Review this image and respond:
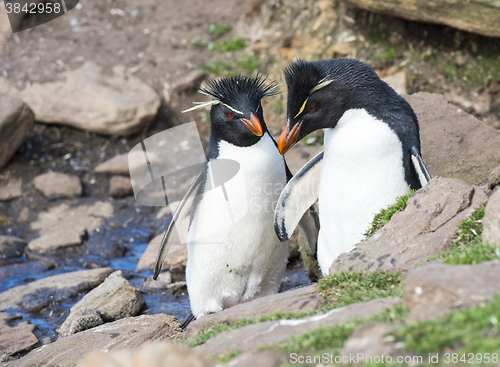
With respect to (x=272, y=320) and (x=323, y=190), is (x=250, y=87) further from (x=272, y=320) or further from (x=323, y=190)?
(x=272, y=320)

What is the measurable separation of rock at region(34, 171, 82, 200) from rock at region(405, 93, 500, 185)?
534 centimetres

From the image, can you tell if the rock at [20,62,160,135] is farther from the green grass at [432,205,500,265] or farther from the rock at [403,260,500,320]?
the rock at [403,260,500,320]

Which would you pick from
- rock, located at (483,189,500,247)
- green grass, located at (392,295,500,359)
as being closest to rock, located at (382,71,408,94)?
rock, located at (483,189,500,247)

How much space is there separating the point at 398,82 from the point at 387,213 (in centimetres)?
472

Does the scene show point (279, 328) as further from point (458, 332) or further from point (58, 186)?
point (58, 186)

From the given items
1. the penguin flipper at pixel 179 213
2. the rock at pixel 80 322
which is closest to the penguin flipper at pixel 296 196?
the penguin flipper at pixel 179 213

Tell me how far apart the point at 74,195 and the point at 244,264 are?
14.3 feet

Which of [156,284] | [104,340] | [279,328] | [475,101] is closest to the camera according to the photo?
[279,328]

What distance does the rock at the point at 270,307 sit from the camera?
2.95 meters

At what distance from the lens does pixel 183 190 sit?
8.02 meters

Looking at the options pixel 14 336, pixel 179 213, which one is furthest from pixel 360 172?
pixel 14 336

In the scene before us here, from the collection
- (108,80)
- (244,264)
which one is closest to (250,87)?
(244,264)

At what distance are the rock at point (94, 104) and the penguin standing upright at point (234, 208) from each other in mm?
4245

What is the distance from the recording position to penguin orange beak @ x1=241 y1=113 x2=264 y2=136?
438 cm
